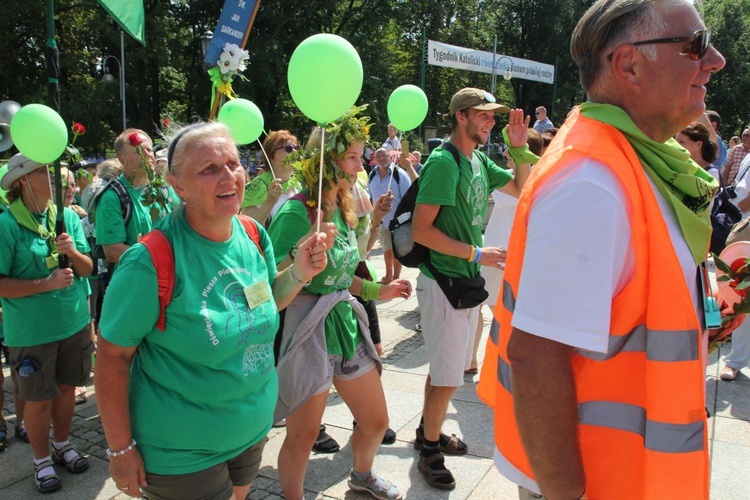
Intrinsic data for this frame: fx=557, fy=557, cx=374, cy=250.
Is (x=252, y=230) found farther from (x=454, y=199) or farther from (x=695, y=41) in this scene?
(x=695, y=41)

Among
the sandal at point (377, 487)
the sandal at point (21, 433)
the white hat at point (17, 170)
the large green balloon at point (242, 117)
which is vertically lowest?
the sandal at point (21, 433)

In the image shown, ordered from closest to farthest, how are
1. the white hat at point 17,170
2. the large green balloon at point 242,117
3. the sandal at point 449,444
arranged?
the white hat at point 17,170 < the sandal at point 449,444 < the large green balloon at point 242,117

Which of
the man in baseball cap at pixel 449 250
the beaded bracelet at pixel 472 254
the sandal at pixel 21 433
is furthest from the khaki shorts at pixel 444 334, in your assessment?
the sandal at pixel 21 433

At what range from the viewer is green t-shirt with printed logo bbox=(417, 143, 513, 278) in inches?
130

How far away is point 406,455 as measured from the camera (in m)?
3.70

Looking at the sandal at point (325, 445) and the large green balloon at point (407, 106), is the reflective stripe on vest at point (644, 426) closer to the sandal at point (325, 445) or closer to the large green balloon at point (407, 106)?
the sandal at point (325, 445)

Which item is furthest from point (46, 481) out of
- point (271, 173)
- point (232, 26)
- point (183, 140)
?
point (232, 26)

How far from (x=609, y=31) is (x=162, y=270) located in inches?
61.5

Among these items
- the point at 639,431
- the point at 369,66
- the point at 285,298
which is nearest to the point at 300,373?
the point at 285,298

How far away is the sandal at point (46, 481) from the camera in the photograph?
3381 mm

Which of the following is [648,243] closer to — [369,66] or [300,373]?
[300,373]

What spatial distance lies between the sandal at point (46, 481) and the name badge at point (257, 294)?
2283 mm

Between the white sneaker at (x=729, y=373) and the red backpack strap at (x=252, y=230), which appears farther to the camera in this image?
the white sneaker at (x=729, y=373)

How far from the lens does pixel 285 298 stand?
2.49 metres
